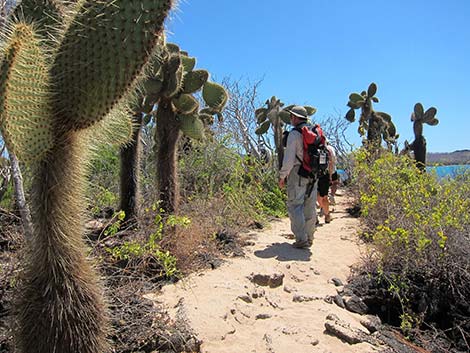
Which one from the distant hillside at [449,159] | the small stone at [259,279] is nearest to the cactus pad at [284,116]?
the distant hillside at [449,159]

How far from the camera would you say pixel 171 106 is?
5727 mm

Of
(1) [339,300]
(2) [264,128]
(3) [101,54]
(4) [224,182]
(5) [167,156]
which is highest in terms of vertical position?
(2) [264,128]

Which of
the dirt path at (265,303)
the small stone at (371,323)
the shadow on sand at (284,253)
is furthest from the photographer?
the shadow on sand at (284,253)

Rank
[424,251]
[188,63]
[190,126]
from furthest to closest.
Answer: [188,63]
[190,126]
[424,251]

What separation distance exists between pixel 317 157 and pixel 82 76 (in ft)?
14.5

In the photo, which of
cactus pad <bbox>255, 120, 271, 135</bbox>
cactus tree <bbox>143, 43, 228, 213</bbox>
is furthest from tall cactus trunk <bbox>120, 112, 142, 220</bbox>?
cactus pad <bbox>255, 120, 271, 135</bbox>

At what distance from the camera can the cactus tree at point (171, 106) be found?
5426mm

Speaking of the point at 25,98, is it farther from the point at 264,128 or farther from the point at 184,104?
the point at 264,128

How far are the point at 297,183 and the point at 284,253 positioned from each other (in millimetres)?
1053

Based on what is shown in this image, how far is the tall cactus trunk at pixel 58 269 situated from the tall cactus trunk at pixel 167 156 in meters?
3.14

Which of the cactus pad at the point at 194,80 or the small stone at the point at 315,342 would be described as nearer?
the small stone at the point at 315,342

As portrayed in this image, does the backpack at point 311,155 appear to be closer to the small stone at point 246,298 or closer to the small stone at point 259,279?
the small stone at point 259,279

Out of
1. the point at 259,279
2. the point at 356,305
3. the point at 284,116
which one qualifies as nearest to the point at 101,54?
the point at 259,279

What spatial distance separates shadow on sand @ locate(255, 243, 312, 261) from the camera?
565cm
